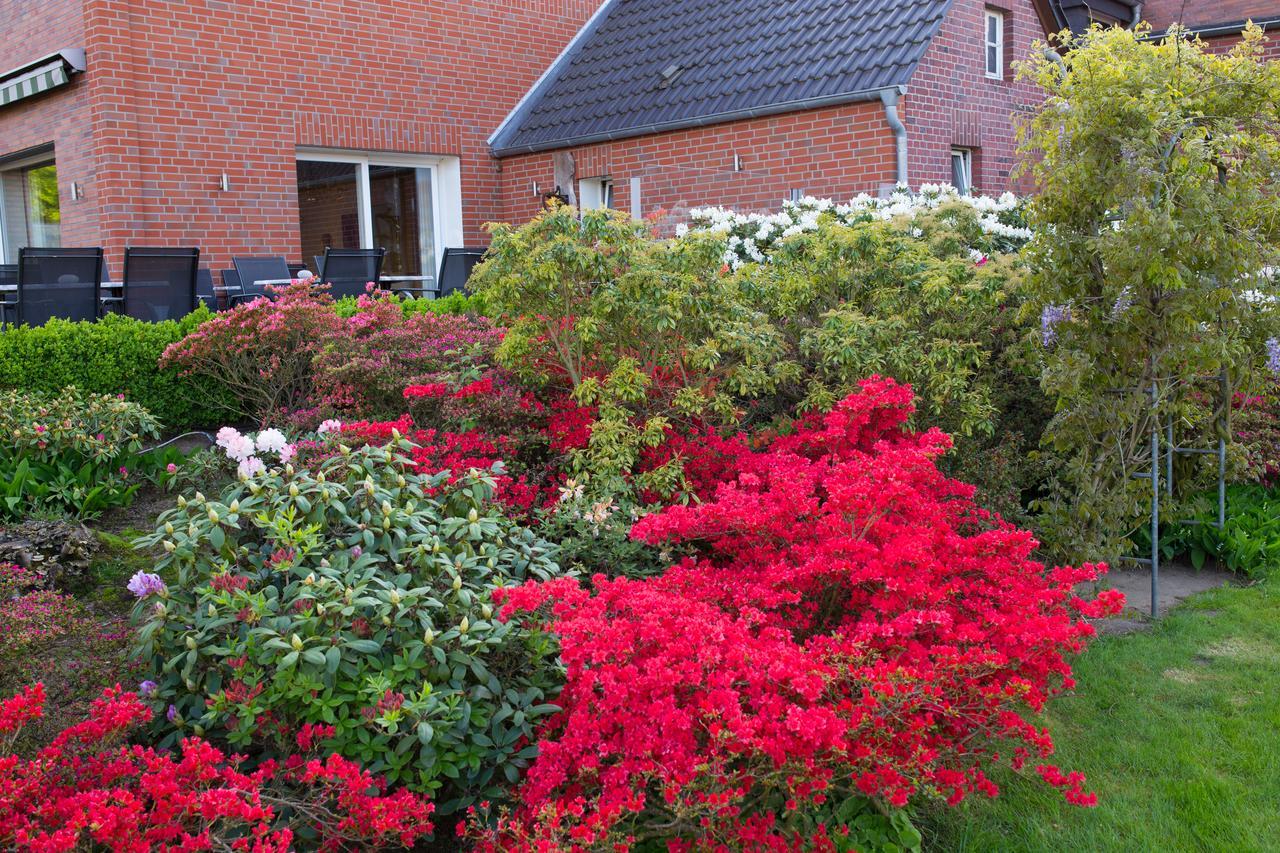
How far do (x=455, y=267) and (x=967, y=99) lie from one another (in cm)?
539

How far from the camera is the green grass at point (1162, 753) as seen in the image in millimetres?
3088

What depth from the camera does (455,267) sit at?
1041cm

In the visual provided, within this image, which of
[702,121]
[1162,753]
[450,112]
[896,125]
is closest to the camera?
[1162,753]

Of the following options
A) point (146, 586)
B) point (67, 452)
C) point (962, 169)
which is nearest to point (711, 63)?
point (962, 169)

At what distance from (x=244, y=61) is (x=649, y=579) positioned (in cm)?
940

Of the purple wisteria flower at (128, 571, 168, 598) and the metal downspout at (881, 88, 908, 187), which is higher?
the metal downspout at (881, 88, 908, 187)

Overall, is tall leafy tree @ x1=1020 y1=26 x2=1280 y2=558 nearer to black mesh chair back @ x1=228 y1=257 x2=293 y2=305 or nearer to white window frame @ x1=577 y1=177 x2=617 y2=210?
black mesh chair back @ x1=228 y1=257 x2=293 y2=305

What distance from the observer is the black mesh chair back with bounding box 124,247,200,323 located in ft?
28.1

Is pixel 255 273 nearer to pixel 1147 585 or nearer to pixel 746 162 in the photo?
pixel 746 162

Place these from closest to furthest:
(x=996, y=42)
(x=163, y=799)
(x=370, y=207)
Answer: (x=163, y=799), (x=996, y=42), (x=370, y=207)

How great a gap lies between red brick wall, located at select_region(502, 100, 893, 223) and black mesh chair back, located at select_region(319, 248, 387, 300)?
9.56 ft

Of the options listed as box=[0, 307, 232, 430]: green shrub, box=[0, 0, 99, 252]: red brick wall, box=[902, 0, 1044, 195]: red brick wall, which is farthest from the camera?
box=[0, 0, 99, 252]: red brick wall

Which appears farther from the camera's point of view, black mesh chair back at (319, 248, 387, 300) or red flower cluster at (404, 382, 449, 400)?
black mesh chair back at (319, 248, 387, 300)

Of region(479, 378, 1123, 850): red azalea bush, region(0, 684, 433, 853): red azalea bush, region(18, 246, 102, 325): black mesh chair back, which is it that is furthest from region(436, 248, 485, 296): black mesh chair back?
region(0, 684, 433, 853): red azalea bush
